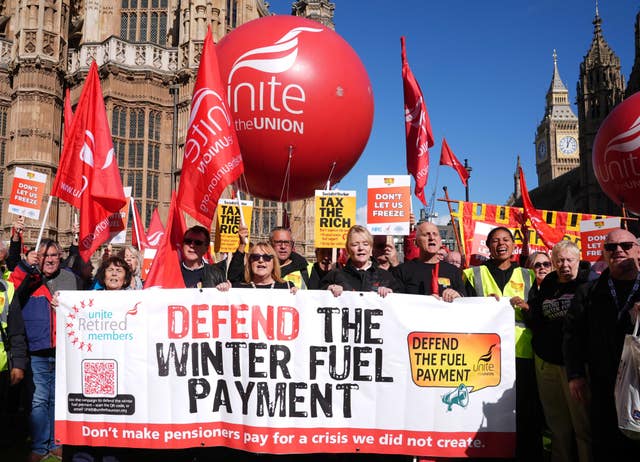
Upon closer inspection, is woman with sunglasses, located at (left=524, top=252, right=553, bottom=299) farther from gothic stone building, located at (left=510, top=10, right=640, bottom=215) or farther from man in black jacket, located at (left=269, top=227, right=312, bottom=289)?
gothic stone building, located at (left=510, top=10, right=640, bottom=215)

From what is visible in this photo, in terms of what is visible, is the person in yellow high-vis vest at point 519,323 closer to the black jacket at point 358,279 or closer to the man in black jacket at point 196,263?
the black jacket at point 358,279

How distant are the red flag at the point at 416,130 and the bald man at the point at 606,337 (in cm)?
413

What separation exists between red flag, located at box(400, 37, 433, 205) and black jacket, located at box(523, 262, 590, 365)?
Answer: 355 centimetres

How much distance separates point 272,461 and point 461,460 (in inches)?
59.6

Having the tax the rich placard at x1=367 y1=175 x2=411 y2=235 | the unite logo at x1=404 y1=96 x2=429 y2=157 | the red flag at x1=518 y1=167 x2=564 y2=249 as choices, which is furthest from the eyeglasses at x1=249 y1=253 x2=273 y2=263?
the red flag at x1=518 y1=167 x2=564 y2=249

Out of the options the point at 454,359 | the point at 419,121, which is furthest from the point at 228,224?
the point at 454,359

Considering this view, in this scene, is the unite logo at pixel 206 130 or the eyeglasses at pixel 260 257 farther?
the unite logo at pixel 206 130

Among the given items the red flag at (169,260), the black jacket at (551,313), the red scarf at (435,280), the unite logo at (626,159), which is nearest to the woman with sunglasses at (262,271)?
the red flag at (169,260)

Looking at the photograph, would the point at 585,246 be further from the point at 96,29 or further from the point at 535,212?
the point at 96,29

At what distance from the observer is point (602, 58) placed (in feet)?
165

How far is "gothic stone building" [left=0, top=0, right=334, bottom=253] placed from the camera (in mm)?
21156

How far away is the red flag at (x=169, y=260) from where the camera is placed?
4672mm

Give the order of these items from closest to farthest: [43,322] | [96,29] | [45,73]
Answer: [43,322] < [45,73] < [96,29]

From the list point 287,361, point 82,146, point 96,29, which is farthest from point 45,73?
point 287,361
